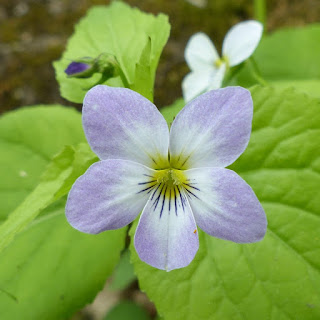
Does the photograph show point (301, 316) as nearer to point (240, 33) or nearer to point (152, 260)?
point (152, 260)

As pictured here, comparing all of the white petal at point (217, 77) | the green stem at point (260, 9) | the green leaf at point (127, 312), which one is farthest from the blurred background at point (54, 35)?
the green leaf at point (127, 312)

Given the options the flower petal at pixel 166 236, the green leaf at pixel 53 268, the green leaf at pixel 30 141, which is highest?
the flower petal at pixel 166 236

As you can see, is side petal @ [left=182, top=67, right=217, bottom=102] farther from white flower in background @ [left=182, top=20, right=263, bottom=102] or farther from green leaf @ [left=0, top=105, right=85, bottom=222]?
green leaf @ [left=0, top=105, right=85, bottom=222]

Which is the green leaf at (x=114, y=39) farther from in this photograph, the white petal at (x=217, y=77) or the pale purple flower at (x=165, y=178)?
the pale purple flower at (x=165, y=178)

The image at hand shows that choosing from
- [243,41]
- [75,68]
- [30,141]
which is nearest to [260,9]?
[243,41]

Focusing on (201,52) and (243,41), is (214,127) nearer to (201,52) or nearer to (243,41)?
(243,41)

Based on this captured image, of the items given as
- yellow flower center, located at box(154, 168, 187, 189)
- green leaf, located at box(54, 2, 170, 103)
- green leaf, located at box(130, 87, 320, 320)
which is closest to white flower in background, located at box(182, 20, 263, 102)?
green leaf, located at box(54, 2, 170, 103)
